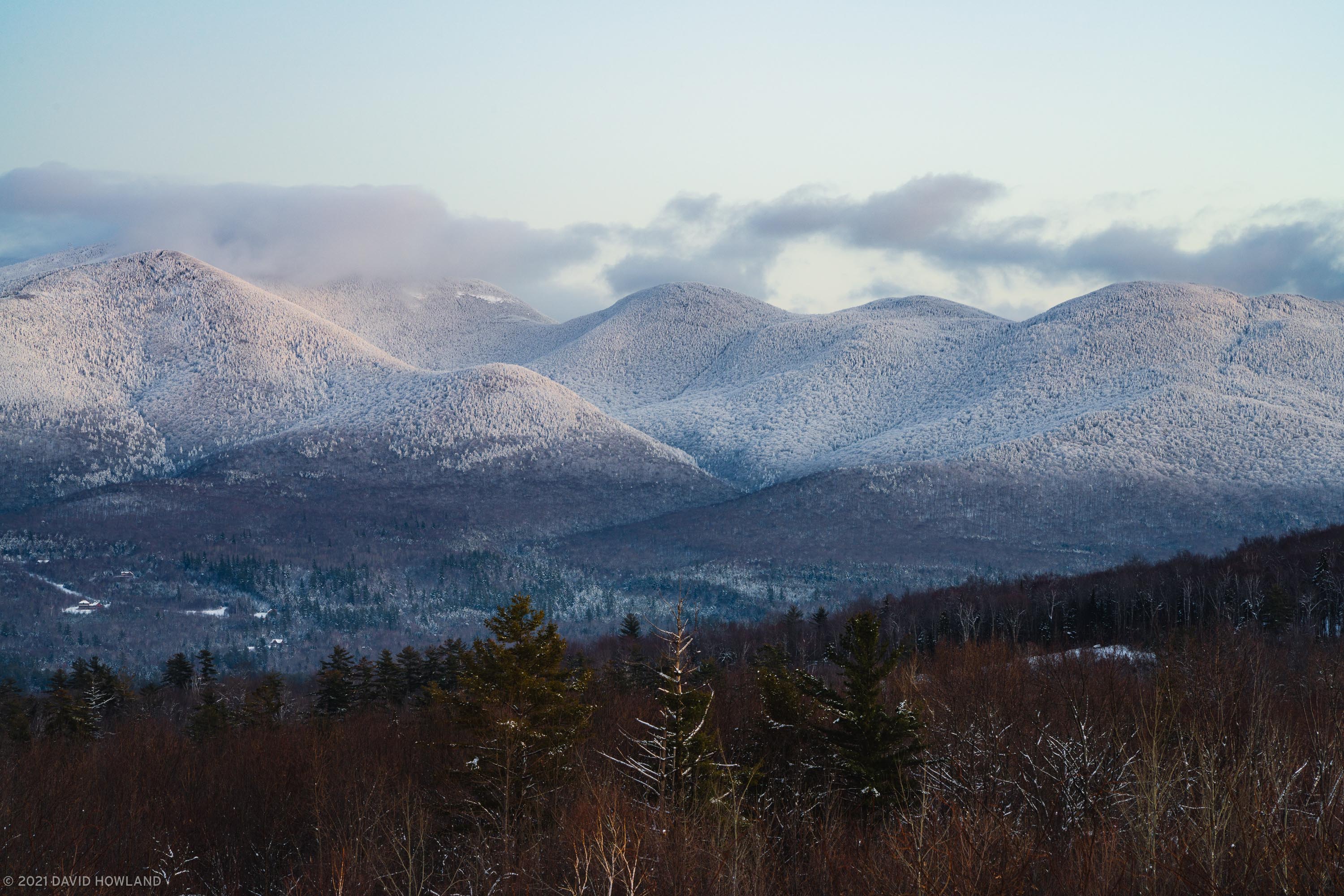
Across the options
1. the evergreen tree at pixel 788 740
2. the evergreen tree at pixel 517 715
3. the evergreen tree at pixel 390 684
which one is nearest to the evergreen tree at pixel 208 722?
the evergreen tree at pixel 390 684

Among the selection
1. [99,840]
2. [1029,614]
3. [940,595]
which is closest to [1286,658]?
[99,840]

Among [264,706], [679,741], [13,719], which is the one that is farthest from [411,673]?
[679,741]

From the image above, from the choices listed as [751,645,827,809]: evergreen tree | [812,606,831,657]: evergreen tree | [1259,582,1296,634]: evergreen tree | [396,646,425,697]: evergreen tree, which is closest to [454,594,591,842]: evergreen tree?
[751,645,827,809]: evergreen tree

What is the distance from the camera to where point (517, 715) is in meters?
22.3

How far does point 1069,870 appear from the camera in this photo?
1112 cm

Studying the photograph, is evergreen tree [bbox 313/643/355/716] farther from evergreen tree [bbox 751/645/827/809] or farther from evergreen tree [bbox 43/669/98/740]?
evergreen tree [bbox 751/645/827/809]

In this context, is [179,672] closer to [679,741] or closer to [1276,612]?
[679,741]

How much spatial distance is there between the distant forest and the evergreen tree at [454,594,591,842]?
8 centimetres

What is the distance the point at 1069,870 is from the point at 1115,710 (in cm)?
1586

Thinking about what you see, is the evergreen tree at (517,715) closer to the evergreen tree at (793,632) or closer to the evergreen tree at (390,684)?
the evergreen tree at (390,684)

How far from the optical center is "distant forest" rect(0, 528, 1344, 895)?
11.0m

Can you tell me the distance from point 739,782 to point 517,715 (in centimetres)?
863

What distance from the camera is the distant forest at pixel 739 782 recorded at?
11.0m

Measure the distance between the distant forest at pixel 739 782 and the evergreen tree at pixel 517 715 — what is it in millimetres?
77
